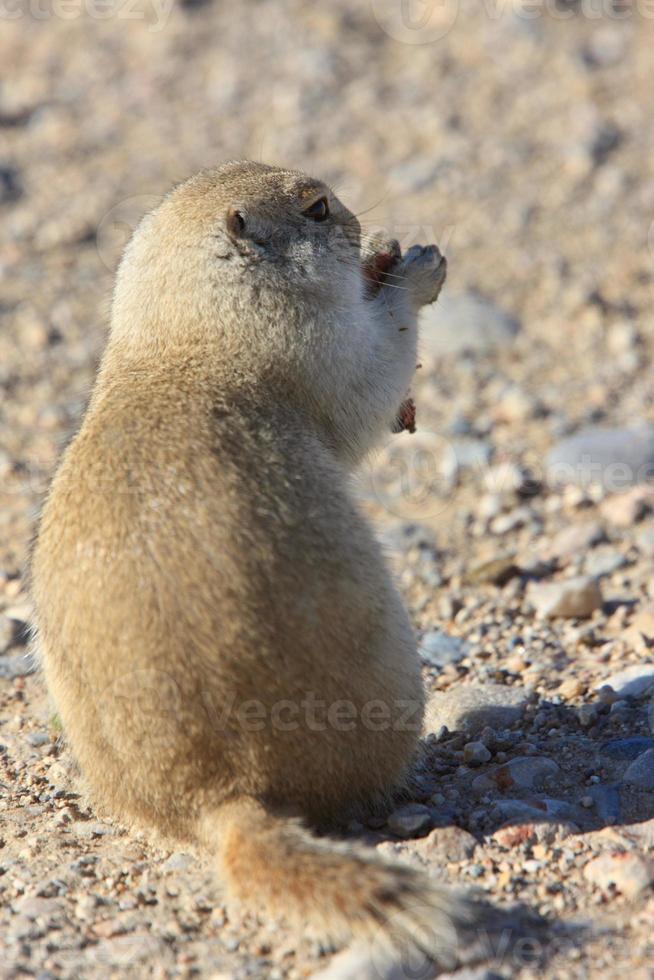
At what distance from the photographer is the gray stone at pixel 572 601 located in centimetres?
571

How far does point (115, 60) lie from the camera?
1100 cm

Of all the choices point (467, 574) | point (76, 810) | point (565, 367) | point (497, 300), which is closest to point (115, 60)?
point (497, 300)

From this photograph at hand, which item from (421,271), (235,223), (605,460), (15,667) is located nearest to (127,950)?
(15,667)

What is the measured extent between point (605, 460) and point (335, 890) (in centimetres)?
407

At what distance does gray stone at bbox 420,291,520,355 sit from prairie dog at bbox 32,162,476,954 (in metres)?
3.84

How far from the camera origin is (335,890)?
337 centimetres

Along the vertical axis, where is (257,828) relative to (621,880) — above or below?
above

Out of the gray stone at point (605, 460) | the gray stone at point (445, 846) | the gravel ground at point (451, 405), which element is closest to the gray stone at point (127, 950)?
the gravel ground at point (451, 405)

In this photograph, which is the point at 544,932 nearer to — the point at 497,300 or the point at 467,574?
the point at 467,574

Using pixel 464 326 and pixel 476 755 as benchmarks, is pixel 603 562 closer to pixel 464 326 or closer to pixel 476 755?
pixel 476 755

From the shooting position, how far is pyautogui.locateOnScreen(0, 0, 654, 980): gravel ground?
12.4ft

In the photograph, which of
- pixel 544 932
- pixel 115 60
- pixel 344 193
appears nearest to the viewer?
pixel 544 932

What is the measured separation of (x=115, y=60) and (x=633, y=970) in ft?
31.2

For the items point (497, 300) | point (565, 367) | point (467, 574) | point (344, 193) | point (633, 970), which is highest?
point (344, 193)
